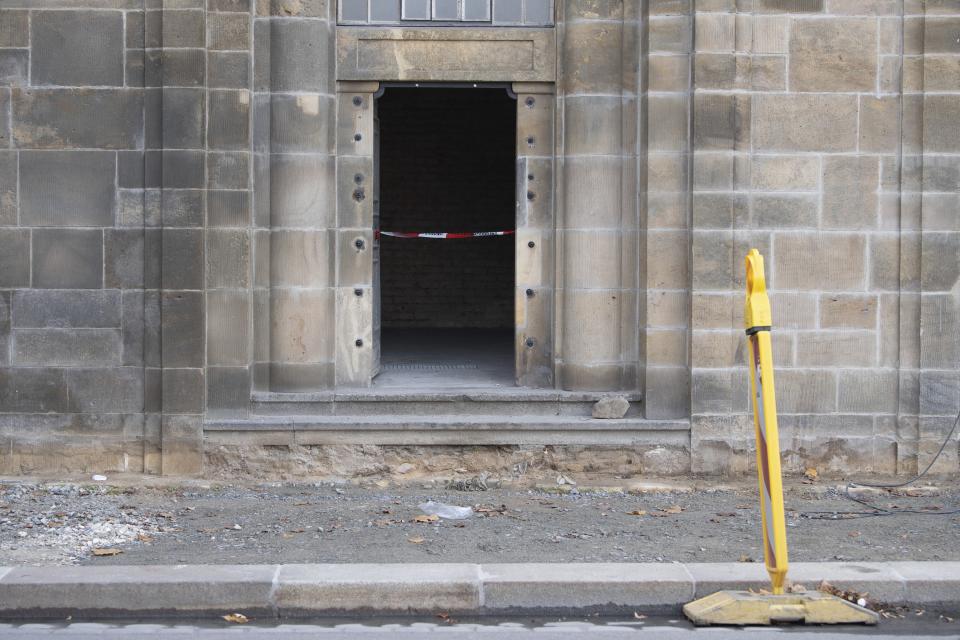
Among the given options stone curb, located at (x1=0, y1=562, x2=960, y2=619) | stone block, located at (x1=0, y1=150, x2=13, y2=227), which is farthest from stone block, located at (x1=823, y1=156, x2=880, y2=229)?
stone block, located at (x1=0, y1=150, x2=13, y2=227)

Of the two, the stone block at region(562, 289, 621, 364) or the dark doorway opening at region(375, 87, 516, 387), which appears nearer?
the stone block at region(562, 289, 621, 364)

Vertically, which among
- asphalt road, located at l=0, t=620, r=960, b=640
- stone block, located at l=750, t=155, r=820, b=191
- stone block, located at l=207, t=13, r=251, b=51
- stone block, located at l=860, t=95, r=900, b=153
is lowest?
asphalt road, located at l=0, t=620, r=960, b=640

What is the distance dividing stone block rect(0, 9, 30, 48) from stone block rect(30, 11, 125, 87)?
0.05 meters

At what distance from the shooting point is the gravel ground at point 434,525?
7.55m

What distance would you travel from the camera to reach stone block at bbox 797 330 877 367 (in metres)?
10.0

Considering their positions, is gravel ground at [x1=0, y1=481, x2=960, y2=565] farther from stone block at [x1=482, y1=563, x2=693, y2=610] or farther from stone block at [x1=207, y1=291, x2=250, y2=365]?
stone block at [x1=207, y1=291, x2=250, y2=365]

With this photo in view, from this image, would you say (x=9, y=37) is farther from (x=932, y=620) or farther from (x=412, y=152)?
(x=412, y=152)

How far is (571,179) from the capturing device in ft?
33.5

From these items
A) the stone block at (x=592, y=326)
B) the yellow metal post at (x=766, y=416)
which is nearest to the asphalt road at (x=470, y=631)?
the yellow metal post at (x=766, y=416)

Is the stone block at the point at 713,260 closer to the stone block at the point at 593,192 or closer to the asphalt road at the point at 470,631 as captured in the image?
the stone block at the point at 593,192

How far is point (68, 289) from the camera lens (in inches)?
390

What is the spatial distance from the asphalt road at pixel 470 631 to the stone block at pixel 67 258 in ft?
13.1

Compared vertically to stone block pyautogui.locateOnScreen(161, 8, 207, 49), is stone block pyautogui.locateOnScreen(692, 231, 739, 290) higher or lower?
lower

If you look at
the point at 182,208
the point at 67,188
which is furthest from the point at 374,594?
the point at 67,188
